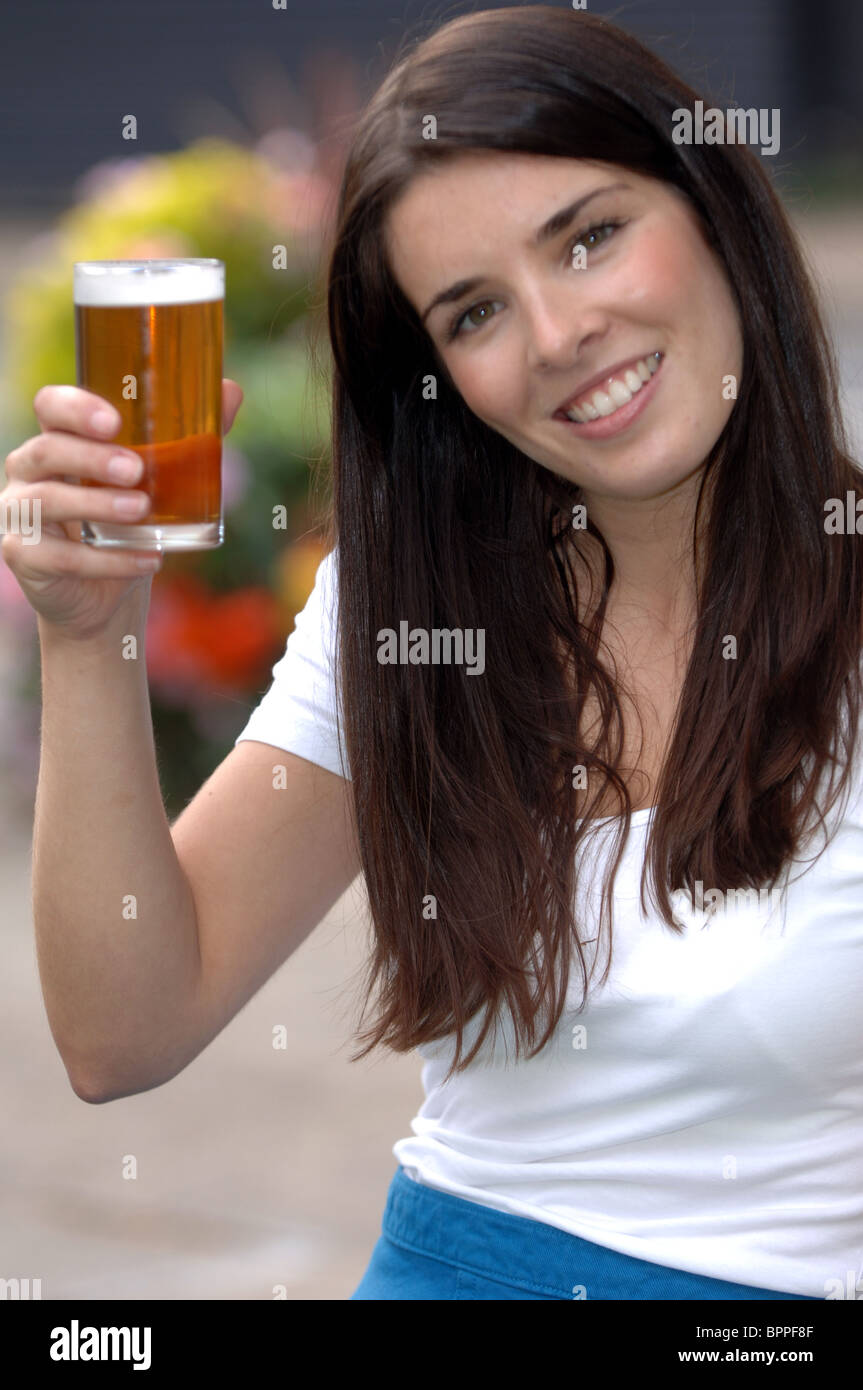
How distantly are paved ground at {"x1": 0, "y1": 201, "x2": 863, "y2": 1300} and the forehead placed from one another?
119cm

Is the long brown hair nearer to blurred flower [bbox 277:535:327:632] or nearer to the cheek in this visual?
the cheek

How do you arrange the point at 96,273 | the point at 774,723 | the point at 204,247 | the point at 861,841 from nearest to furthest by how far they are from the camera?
1. the point at 96,273
2. the point at 861,841
3. the point at 774,723
4. the point at 204,247

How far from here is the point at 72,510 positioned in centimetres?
128

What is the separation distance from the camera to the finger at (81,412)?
4.14 feet

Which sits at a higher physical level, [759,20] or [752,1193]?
[759,20]

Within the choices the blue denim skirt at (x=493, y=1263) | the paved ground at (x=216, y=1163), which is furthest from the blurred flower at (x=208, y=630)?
the blue denim skirt at (x=493, y=1263)

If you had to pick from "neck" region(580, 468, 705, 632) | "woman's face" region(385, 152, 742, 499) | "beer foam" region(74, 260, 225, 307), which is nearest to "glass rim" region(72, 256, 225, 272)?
"beer foam" region(74, 260, 225, 307)

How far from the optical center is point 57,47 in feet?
43.2

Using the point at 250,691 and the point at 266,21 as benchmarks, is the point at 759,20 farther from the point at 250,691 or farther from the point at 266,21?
the point at 250,691

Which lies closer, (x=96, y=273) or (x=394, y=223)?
(x=96, y=273)

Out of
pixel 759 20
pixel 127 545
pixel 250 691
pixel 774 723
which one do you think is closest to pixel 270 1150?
pixel 250 691

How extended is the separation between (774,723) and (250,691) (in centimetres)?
248

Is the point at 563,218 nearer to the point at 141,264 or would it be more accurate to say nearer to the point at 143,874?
the point at 141,264

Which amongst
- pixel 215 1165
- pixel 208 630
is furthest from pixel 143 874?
pixel 208 630
